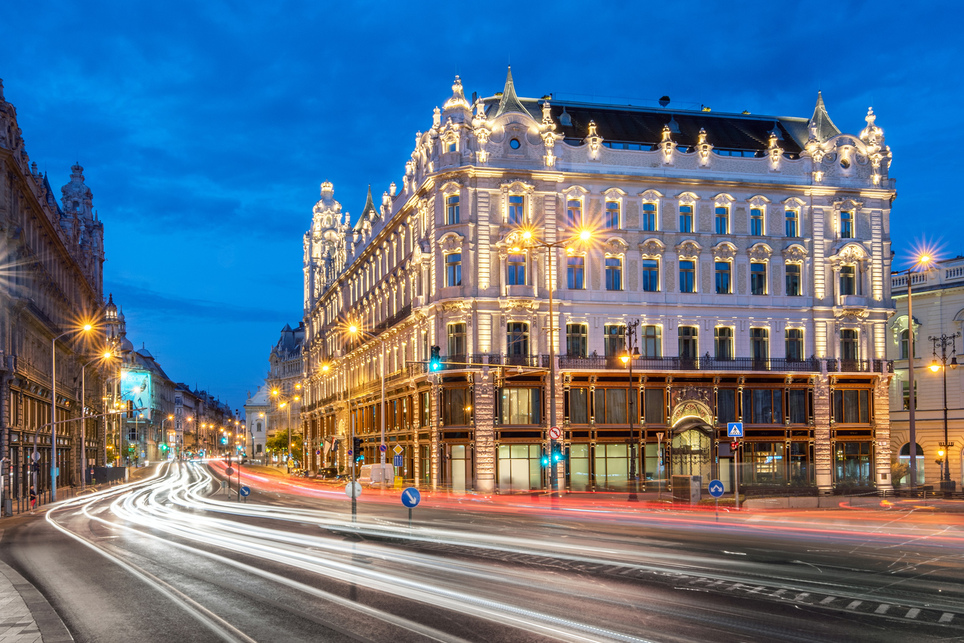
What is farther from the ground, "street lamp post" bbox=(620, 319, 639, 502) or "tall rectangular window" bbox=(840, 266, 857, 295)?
"tall rectangular window" bbox=(840, 266, 857, 295)

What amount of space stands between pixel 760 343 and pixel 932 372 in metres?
12.6

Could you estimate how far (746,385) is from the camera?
59.2 metres

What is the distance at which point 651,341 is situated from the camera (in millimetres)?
58531

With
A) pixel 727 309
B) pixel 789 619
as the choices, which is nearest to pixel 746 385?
pixel 727 309

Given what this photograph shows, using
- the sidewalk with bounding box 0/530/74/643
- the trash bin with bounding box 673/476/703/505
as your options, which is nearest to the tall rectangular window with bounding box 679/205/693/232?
the trash bin with bounding box 673/476/703/505

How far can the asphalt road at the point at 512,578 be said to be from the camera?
45.9 feet

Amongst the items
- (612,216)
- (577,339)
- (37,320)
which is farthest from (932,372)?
(37,320)

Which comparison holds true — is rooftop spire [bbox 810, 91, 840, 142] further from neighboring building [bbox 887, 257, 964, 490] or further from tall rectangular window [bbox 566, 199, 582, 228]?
tall rectangular window [bbox 566, 199, 582, 228]

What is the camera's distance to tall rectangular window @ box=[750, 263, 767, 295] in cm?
6022

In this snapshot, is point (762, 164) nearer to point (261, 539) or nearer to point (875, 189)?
point (875, 189)

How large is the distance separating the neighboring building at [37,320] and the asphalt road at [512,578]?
911 inches

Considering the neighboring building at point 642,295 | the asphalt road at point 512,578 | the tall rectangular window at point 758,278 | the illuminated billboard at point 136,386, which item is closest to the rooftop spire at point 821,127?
the neighboring building at point 642,295

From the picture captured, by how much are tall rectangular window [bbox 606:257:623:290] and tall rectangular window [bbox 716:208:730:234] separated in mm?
7046

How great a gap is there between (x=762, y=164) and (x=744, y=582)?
47318 millimetres
